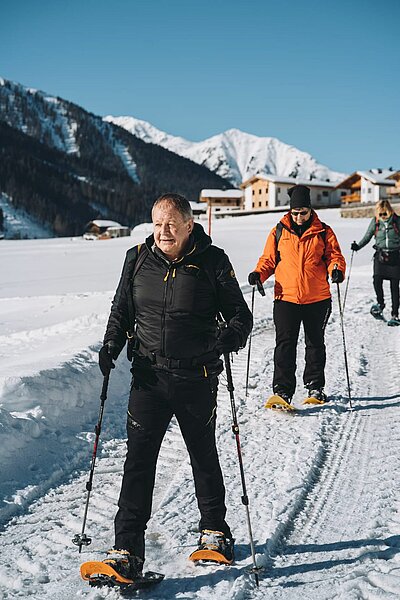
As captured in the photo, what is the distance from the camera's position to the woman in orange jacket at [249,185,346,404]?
6.16 m

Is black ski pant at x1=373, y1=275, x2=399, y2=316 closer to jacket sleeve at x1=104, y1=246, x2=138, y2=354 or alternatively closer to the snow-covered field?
the snow-covered field


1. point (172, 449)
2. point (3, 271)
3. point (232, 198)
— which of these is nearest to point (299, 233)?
point (172, 449)

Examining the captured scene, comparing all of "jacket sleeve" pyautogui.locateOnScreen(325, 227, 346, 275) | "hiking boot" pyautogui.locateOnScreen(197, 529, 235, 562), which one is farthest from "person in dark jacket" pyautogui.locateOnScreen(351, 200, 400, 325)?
"hiking boot" pyautogui.locateOnScreen(197, 529, 235, 562)

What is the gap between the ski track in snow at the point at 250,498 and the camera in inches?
129

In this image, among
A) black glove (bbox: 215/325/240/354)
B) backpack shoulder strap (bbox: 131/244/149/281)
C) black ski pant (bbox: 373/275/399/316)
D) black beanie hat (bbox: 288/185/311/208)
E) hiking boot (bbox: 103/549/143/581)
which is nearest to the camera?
hiking boot (bbox: 103/549/143/581)

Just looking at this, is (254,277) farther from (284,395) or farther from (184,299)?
(184,299)

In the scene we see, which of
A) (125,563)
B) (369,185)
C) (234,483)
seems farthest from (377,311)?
(369,185)

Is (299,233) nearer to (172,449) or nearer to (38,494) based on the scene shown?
(172,449)

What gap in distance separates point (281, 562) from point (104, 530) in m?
1.14

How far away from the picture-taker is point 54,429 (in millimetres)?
5566

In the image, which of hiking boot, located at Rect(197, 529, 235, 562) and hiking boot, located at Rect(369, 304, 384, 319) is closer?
hiking boot, located at Rect(197, 529, 235, 562)

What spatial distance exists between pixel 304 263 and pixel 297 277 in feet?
0.53

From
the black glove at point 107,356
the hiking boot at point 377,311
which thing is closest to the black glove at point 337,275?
the black glove at point 107,356

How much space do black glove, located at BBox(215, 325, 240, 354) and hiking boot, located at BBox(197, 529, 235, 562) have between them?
1081 millimetres
